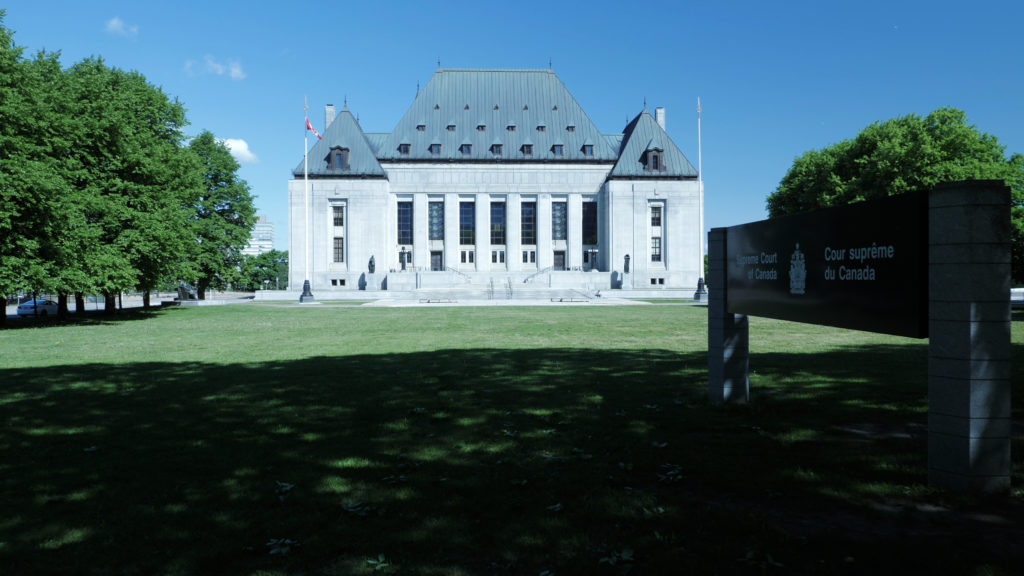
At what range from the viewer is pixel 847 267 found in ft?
17.6

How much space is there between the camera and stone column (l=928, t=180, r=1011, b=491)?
434cm

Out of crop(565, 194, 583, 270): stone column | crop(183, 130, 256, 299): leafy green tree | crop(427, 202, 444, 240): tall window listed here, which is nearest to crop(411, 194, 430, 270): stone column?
crop(427, 202, 444, 240): tall window

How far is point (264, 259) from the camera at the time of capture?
11794cm

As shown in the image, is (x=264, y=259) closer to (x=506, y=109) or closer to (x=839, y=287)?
(x=506, y=109)

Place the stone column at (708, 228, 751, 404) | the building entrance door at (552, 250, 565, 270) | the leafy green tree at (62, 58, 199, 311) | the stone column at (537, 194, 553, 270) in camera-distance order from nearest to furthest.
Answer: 1. the stone column at (708, 228, 751, 404)
2. the leafy green tree at (62, 58, 199, 311)
3. the stone column at (537, 194, 553, 270)
4. the building entrance door at (552, 250, 565, 270)

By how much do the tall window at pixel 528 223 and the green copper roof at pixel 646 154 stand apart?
10.5 meters

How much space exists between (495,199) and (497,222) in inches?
114

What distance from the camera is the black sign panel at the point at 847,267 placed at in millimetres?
4609

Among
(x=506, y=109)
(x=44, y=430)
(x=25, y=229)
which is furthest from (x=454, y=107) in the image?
(x=44, y=430)

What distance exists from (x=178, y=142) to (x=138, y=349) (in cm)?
2581

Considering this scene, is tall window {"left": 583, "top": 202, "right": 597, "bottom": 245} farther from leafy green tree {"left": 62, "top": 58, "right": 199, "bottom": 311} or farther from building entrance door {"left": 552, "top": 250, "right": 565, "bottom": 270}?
leafy green tree {"left": 62, "top": 58, "right": 199, "bottom": 311}

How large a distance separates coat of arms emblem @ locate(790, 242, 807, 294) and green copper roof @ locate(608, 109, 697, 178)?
6498 cm

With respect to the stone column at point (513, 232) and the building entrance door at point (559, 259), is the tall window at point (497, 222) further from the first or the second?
the building entrance door at point (559, 259)

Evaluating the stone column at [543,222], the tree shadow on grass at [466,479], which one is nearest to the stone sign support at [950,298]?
the tree shadow on grass at [466,479]
